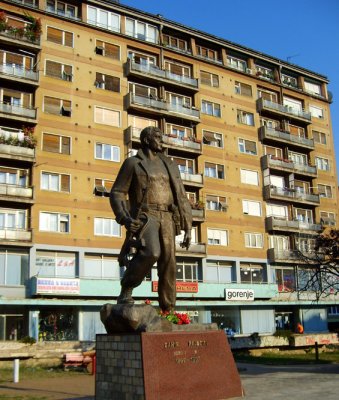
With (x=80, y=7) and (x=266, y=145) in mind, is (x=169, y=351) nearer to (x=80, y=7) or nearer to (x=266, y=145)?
(x=80, y=7)

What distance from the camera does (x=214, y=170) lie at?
4628 cm

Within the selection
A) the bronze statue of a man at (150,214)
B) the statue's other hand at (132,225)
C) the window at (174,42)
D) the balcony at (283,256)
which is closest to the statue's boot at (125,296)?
the bronze statue of a man at (150,214)

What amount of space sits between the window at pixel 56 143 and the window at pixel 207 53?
1643cm

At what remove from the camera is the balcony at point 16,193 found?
34875 mm

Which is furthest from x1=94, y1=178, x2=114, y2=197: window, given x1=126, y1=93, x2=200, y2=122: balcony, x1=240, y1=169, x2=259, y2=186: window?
x1=240, y1=169, x2=259, y2=186: window

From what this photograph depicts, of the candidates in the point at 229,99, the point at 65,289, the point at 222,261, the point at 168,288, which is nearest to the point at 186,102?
the point at 229,99

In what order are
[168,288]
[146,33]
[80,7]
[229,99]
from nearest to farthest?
[168,288] → [80,7] → [146,33] → [229,99]

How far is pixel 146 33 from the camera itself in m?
45.1

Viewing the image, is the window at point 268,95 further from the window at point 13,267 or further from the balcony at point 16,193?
the window at point 13,267

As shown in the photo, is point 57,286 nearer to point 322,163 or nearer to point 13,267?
point 13,267

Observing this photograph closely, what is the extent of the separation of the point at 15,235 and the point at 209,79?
22805 mm

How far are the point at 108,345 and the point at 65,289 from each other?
2695 cm

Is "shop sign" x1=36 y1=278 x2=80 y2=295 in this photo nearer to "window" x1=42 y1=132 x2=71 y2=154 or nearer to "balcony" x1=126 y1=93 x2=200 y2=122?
"window" x1=42 y1=132 x2=71 y2=154

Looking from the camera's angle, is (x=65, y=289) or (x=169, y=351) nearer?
(x=169, y=351)
